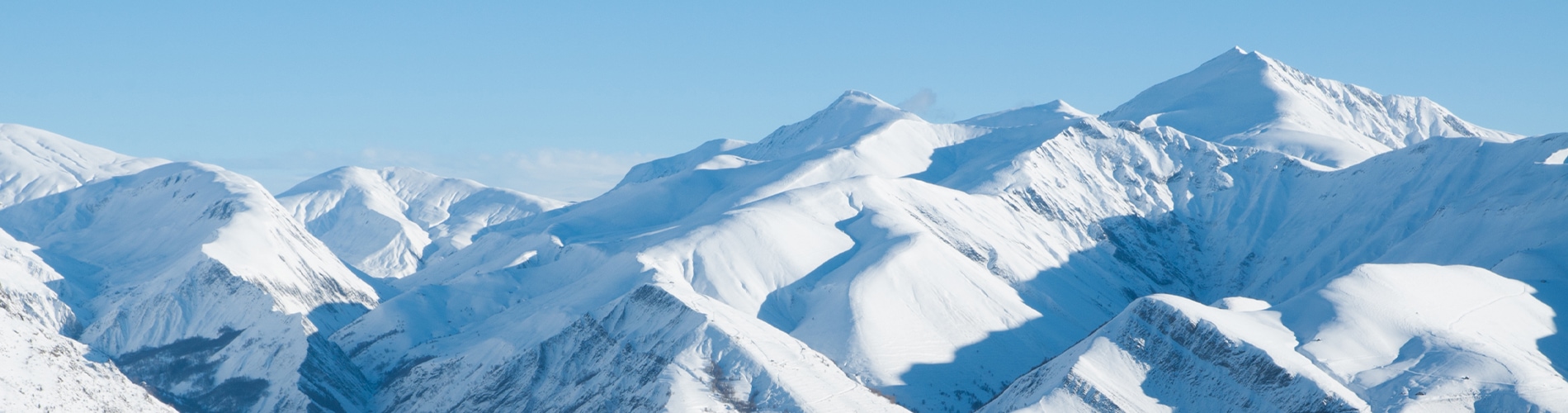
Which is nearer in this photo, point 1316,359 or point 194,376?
point 1316,359

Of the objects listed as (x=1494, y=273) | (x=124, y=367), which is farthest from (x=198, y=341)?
(x=1494, y=273)

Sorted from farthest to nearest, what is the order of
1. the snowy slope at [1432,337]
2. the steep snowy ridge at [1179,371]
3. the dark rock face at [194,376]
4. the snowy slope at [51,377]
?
the dark rock face at [194,376] < the steep snowy ridge at [1179,371] < the snowy slope at [1432,337] < the snowy slope at [51,377]

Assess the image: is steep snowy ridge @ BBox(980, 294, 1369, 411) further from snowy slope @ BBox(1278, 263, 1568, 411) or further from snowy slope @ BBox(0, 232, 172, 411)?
snowy slope @ BBox(0, 232, 172, 411)

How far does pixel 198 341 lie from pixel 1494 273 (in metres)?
155

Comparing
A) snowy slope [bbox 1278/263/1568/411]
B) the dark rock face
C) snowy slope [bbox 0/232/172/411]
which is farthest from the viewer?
the dark rock face

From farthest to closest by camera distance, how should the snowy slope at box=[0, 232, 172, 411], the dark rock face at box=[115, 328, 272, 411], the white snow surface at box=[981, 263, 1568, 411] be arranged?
the dark rock face at box=[115, 328, 272, 411]
the white snow surface at box=[981, 263, 1568, 411]
the snowy slope at box=[0, 232, 172, 411]

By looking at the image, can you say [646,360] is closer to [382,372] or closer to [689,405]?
[689,405]

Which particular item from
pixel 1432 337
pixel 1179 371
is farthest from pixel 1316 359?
pixel 1432 337

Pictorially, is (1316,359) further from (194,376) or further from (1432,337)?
(194,376)

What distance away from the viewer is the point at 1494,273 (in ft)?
635

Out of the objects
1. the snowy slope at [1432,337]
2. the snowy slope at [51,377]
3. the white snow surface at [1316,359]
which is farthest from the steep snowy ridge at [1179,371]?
the snowy slope at [51,377]

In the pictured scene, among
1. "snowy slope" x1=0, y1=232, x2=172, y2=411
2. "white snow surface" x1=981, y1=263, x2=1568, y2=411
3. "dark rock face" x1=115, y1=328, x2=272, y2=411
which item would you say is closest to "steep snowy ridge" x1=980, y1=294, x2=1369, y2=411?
"white snow surface" x1=981, y1=263, x2=1568, y2=411

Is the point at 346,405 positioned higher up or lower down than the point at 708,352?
lower down

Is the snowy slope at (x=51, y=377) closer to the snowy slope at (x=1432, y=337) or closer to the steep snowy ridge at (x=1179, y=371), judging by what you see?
the steep snowy ridge at (x=1179, y=371)
